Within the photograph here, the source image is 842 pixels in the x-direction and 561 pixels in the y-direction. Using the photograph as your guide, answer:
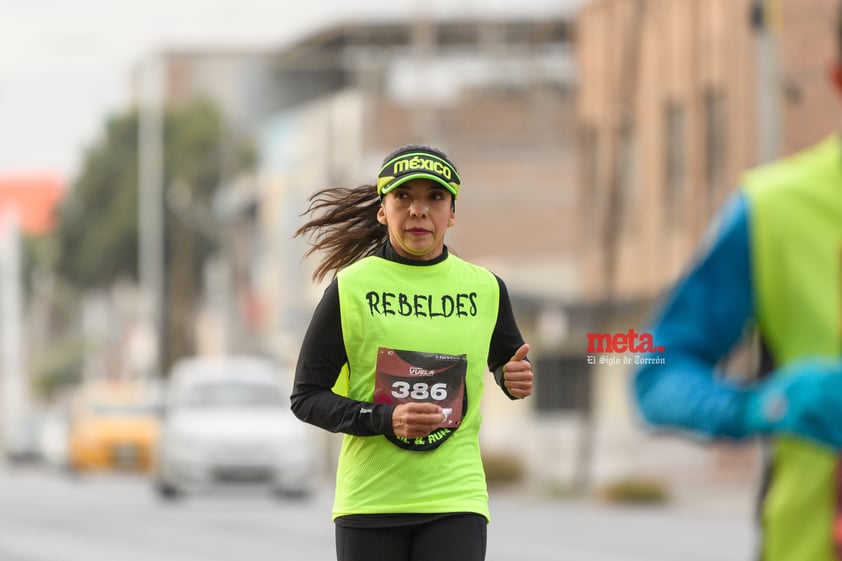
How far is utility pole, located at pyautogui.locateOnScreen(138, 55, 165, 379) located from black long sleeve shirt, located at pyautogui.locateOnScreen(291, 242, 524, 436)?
79.3m

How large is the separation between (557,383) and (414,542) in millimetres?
53584

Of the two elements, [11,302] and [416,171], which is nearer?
[416,171]

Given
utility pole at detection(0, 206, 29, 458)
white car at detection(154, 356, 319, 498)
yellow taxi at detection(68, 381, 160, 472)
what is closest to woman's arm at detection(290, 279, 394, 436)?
white car at detection(154, 356, 319, 498)

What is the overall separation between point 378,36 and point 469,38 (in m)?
3.68

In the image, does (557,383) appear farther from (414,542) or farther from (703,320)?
(703,320)

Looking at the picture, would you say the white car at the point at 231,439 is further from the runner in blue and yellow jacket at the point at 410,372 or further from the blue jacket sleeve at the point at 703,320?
the blue jacket sleeve at the point at 703,320

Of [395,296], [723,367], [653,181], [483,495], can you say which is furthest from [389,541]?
[653,181]

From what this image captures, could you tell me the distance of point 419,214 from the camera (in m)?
5.27

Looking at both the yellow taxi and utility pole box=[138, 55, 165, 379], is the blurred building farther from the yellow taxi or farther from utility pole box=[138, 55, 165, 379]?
utility pole box=[138, 55, 165, 379]

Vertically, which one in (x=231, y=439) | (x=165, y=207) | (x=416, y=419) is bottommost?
(x=416, y=419)

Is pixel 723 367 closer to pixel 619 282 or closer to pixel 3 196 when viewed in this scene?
pixel 619 282

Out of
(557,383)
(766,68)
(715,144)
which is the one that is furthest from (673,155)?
(766,68)

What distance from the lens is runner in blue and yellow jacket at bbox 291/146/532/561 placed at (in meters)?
5.29

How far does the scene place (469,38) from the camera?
77.8 m
